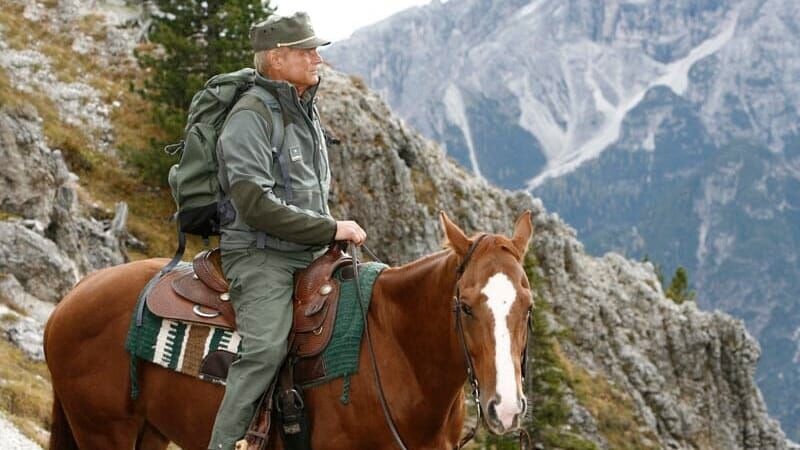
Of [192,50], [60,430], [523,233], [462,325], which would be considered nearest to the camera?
[462,325]

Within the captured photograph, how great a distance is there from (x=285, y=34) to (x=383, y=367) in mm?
2981

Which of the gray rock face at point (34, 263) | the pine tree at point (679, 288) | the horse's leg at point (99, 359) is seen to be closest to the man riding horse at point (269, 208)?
the horse's leg at point (99, 359)

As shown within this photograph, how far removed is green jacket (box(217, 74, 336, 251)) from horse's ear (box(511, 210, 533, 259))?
160 cm

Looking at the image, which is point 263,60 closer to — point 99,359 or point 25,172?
point 99,359

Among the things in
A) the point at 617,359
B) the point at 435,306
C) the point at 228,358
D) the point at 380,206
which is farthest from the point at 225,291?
the point at 617,359

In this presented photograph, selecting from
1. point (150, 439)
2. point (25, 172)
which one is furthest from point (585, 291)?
point (150, 439)

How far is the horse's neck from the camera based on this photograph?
21.6 ft

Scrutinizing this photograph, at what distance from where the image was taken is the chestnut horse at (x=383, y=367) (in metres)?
5.86

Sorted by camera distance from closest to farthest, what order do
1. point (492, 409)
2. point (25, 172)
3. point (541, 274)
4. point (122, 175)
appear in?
point (492, 409) → point (25, 172) → point (122, 175) → point (541, 274)

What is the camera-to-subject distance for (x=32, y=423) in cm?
1398

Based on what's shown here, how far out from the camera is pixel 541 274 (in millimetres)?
53844

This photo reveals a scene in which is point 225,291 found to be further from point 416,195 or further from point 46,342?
point 416,195

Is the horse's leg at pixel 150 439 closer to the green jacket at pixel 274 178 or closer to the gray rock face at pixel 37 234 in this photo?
the green jacket at pixel 274 178

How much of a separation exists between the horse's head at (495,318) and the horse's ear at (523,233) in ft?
0.18
